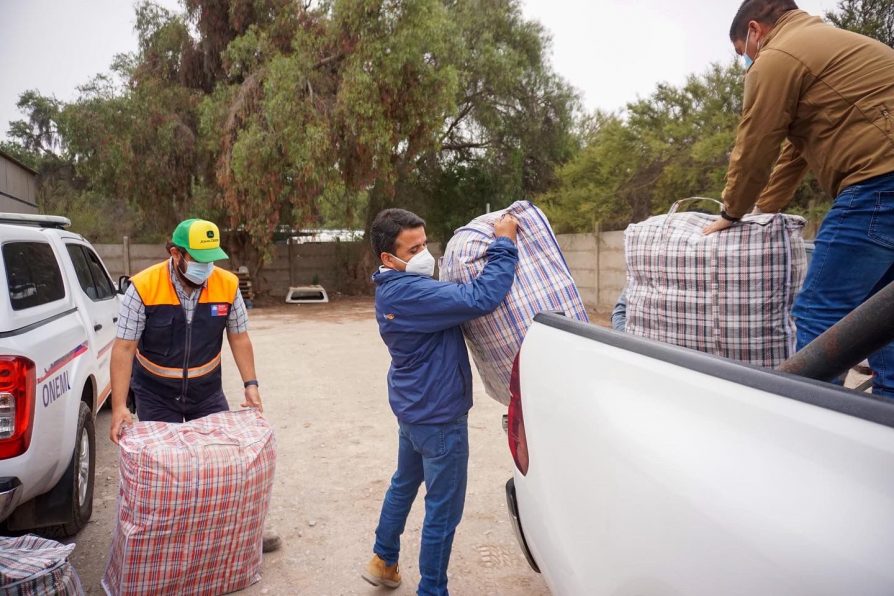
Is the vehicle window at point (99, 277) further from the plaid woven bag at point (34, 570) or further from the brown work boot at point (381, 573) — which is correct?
the brown work boot at point (381, 573)

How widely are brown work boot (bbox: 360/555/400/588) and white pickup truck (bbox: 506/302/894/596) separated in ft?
4.93

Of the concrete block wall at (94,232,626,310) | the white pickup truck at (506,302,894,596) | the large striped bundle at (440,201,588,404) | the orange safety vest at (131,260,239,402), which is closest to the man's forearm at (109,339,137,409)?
the orange safety vest at (131,260,239,402)

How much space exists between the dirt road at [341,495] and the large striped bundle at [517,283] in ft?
4.14

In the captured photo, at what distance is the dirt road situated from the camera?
3318 mm

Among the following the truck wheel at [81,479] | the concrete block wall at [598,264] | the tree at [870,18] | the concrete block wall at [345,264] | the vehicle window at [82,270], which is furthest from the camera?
the concrete block wall at [345,264]

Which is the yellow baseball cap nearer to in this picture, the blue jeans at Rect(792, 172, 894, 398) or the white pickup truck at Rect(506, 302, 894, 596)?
the white pickup truck at Rect(506, 302, 894, 596)

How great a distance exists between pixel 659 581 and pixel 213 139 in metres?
17.4

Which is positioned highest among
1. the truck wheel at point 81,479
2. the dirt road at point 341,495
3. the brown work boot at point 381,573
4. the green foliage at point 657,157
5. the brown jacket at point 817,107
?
the green foliage at point 657,157

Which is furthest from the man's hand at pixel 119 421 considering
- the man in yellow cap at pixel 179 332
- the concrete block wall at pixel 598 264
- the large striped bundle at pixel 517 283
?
the concrete block wall at pixel 598 264

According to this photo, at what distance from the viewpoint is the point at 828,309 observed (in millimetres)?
2008

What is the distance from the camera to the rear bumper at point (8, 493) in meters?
2.78

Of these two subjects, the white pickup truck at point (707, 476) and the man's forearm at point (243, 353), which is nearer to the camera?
the white pickup truck at point (707, 476)

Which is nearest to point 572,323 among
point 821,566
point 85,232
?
point 821,566

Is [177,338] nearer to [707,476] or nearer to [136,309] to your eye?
[136,309]
